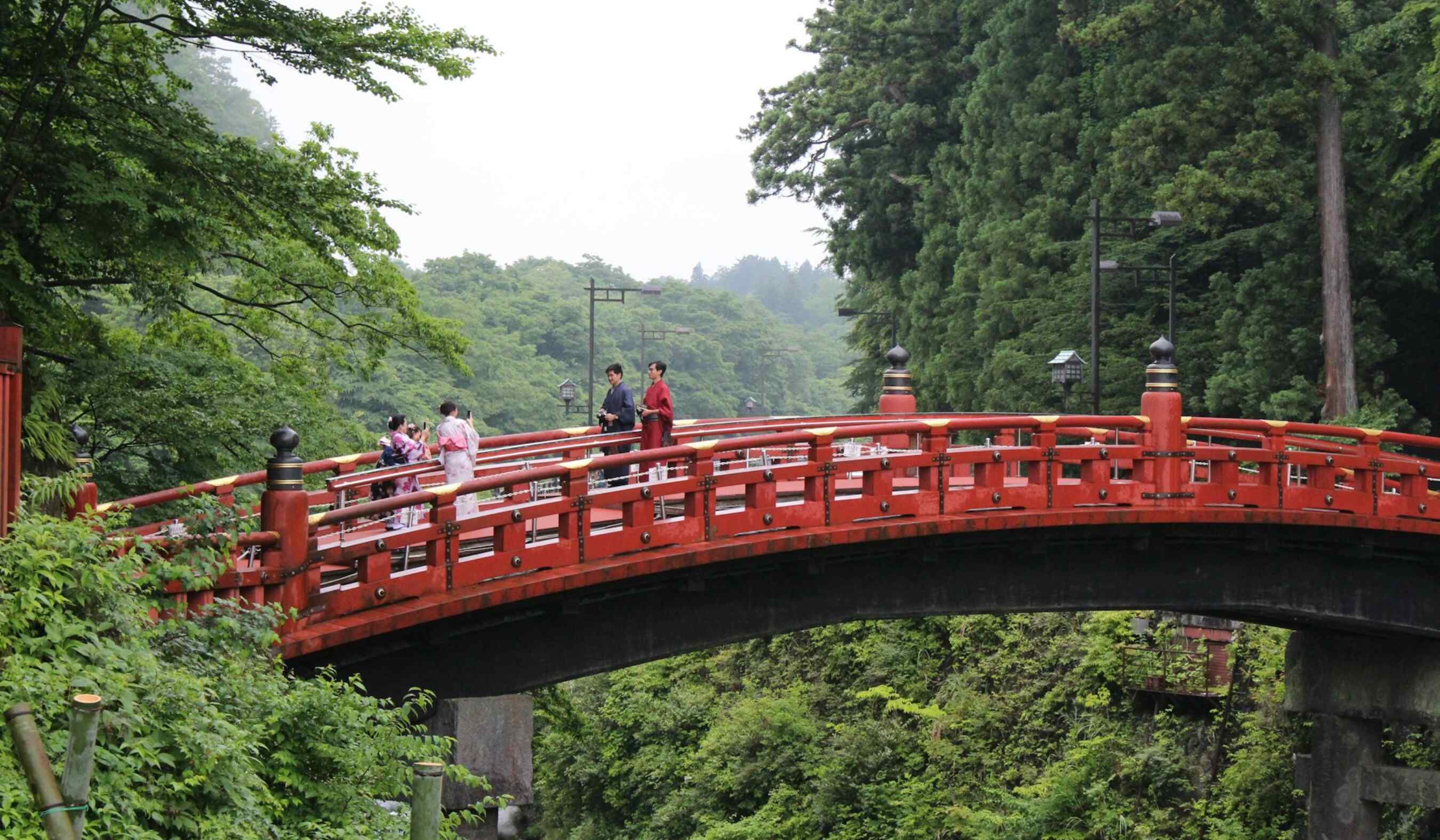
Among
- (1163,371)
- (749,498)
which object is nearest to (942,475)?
(749,498)

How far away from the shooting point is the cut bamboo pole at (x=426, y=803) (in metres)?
6.45

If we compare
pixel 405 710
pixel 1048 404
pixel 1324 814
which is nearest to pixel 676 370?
pixel 1048 404

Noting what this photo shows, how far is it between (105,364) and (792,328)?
12522 centimetres

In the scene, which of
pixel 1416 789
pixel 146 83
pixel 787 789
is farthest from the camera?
pixel 787 789

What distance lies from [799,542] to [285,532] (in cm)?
441

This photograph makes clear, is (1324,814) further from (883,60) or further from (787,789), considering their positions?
(883,60)

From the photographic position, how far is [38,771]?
4.42 metres

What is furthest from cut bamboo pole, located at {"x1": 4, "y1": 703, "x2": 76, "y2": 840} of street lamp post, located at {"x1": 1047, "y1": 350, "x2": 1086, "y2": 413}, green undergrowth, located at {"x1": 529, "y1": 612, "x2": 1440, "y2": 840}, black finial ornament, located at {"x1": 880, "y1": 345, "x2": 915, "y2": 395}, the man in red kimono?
street lamp post, located at {"x1": 1047, "y1": 350, "x2": 1086, "y2": 413}

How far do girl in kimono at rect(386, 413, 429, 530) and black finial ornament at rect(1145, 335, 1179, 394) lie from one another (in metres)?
7.40

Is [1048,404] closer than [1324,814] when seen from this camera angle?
No

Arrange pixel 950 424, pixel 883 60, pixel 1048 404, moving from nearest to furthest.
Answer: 1. pixel 950 424
2. pixel 1048 404
3. pixel 883 60

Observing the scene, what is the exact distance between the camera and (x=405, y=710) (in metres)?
10.6

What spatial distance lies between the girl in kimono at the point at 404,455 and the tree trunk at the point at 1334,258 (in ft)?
58.2

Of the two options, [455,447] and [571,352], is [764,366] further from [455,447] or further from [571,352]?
[455,447]
